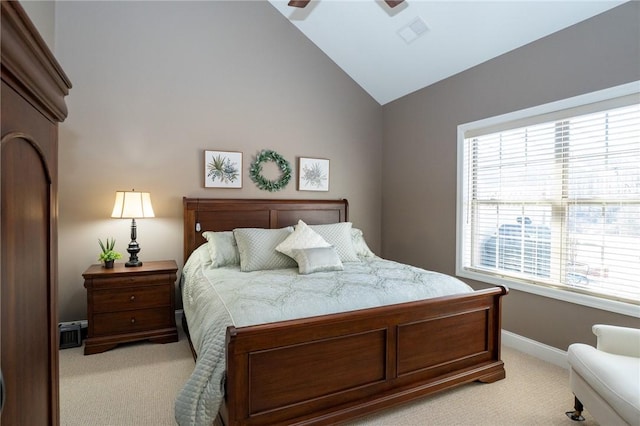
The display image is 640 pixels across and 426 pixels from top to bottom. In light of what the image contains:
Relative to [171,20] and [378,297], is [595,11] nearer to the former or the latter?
[378,297]

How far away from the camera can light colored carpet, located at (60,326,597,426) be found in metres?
2.09

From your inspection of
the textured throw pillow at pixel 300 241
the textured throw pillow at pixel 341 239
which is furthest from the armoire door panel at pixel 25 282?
the textured throw pillow at pixel 341 239

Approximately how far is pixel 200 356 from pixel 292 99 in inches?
126

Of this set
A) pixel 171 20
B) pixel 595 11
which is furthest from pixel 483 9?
pixel 171 20

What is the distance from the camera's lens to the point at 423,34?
3428 millimetres

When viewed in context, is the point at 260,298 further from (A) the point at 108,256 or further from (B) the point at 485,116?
(B) the point at 485,116

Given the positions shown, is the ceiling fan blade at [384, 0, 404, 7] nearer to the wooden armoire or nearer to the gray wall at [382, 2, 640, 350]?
the gray wall at [382, 2, 640, 350]

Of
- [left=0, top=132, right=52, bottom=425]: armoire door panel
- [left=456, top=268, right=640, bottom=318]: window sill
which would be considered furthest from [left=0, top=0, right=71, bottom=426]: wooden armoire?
[left=456, top=268, right=640, bottom=318]: window sill

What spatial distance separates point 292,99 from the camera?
4227mm

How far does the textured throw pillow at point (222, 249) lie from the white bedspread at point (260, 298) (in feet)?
0.38

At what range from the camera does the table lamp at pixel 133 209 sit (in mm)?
3162

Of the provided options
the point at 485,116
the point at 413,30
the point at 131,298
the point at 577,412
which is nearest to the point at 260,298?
the point at 131,298

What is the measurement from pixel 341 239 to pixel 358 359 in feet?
5.21

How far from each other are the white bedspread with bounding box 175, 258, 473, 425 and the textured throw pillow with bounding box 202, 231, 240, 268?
0.12 meters
